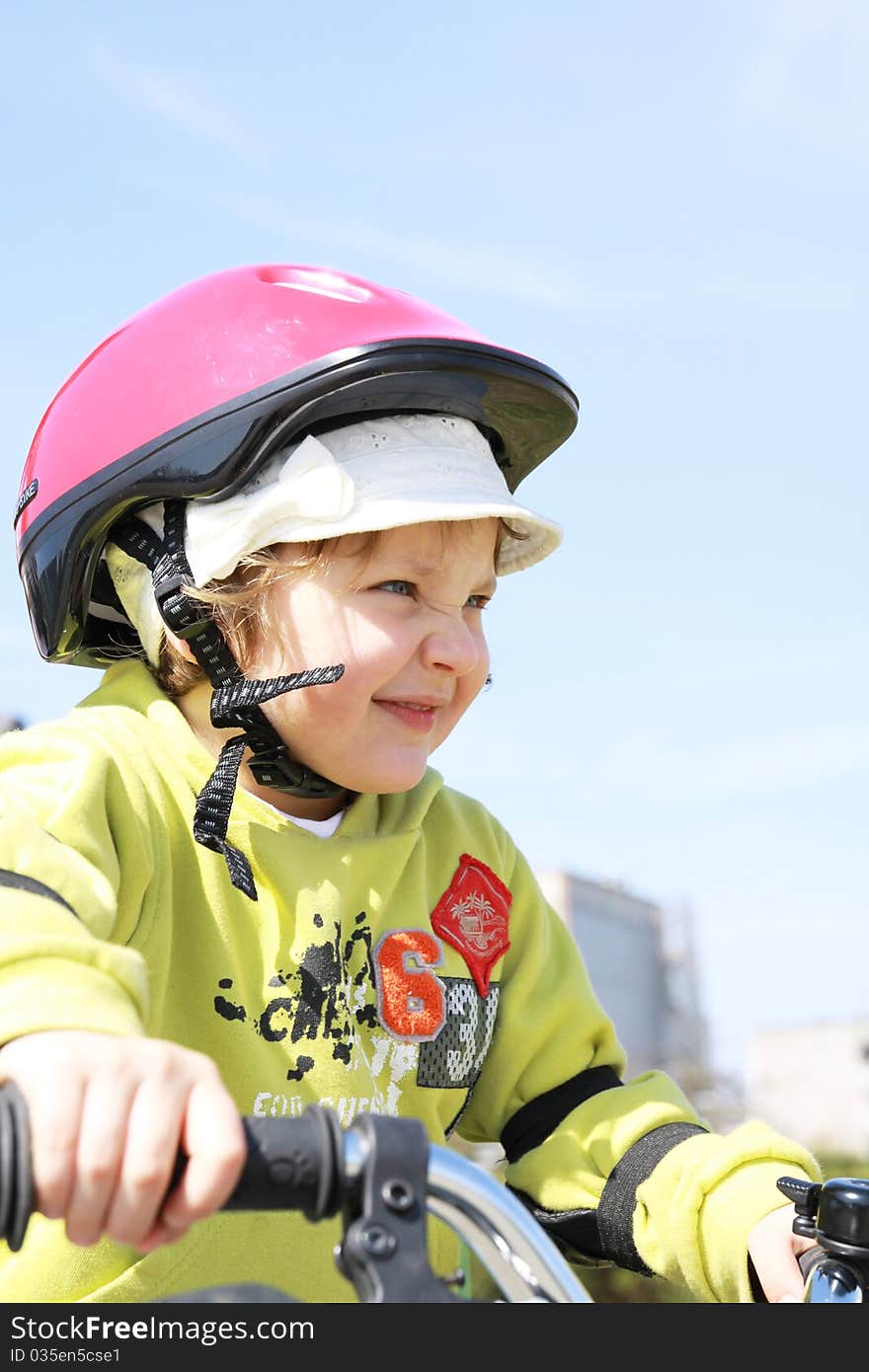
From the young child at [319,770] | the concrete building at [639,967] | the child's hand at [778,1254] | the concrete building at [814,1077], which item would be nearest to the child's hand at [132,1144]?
the young child at [319,770]

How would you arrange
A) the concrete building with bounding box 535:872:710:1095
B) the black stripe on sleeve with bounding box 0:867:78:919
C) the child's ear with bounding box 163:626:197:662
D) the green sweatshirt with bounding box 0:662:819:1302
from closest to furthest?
the black stripe on sleeve with bounding box 0:867:78:919, the green sweatshirt with bounding box 0:662:819:1302, the child's ear with bounding box 163:626:197:662, the concrete building with bounding box 535:872:710:1095

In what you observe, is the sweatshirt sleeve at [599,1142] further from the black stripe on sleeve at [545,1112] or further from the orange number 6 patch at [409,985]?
the orange number 6 patch at [409,985]

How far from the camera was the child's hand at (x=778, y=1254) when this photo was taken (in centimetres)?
219

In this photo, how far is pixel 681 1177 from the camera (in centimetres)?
244

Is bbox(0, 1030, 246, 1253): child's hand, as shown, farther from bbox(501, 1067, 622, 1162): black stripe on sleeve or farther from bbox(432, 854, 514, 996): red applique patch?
bbox(501, 1067, 622, 1162): black stripe on sleeve

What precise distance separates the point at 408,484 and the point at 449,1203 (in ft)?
4.98

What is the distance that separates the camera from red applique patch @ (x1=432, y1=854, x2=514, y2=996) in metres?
2.75

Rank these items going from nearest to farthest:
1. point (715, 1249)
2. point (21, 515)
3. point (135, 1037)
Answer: point (135, 1037)
point (715, 1249)
point (21, 515)

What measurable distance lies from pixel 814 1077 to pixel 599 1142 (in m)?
38.6

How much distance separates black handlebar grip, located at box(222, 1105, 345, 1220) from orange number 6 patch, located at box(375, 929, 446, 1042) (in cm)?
137

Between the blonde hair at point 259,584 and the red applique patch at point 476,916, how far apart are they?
0.62 m

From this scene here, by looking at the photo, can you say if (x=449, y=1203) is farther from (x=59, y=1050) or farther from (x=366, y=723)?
(x=366, y=723)

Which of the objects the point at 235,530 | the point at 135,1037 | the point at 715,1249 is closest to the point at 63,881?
→ the point at 135,1037

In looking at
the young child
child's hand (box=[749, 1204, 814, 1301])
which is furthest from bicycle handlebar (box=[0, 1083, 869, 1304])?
child's hand (box=[749, 1204, 814, 1301])
